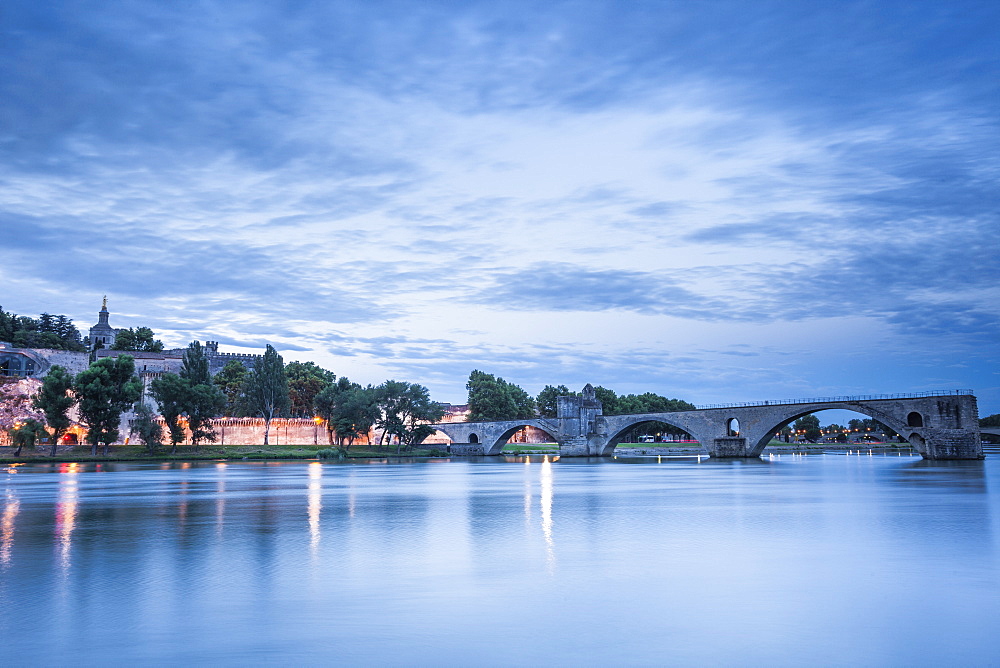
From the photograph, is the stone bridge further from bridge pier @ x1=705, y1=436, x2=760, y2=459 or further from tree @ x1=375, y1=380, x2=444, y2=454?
tree @ x1=375, y1=380, x2=444, y2=454

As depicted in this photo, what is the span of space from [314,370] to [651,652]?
Answer: 373 ft

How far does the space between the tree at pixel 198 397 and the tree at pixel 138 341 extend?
5084 centimetres

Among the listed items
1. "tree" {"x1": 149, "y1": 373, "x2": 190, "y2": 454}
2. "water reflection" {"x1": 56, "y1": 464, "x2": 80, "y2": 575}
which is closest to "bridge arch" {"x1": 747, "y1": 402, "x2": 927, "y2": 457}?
"water reflection" {"x1": 56, "y1": 464, "x2": 80, "y2": 575}

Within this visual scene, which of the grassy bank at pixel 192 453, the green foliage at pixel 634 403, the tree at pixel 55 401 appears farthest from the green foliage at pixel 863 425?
the tree at pixel 55 401

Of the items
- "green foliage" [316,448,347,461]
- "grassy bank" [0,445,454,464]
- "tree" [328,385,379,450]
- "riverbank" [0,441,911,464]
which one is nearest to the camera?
"grassy bank" [0,445,454,464]

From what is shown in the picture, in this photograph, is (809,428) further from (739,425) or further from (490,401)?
(739,425)

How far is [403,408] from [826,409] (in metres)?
41.0

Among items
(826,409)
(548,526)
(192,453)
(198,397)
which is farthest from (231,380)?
(548,526)

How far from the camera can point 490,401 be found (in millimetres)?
111375

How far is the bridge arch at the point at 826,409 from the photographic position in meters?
53.4

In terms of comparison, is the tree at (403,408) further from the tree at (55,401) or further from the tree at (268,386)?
the tree at (55,401)

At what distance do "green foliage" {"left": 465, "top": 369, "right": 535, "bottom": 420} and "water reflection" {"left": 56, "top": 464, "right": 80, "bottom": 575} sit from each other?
7864cm

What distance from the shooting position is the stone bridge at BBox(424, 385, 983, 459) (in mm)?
51188

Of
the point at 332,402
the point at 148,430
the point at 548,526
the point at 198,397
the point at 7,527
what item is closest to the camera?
the point at 7,527
